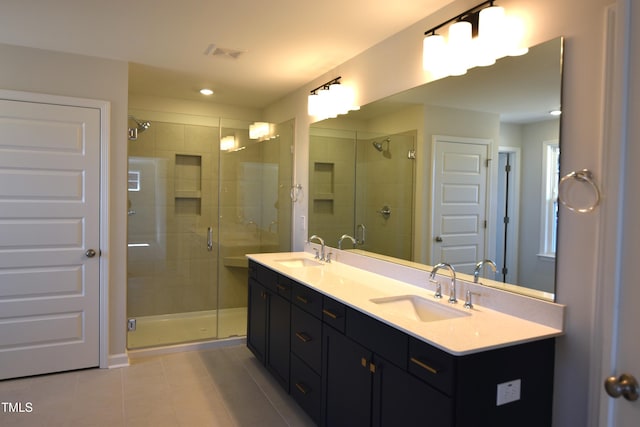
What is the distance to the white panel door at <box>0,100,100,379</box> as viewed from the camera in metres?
3.03

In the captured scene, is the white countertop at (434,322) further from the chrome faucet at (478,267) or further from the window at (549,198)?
the window at (549,198)

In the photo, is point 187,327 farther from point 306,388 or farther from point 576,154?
point 576,154

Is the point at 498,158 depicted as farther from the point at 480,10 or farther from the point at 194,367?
the point at 194,367

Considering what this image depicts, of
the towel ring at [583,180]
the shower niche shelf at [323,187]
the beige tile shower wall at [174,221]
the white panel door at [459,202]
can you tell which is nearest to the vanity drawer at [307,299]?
the white panel door at [459,202]

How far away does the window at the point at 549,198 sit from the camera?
1.74m

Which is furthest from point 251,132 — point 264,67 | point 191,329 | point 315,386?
point 315,386

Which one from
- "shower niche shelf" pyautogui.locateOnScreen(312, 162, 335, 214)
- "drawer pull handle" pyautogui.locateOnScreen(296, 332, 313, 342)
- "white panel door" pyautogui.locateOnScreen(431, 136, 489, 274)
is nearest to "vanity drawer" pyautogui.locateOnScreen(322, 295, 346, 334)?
"drawer pull handle" pyautogui.locateOnScreen(296, 332, 313, 342)

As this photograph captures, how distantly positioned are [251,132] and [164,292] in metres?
1.87

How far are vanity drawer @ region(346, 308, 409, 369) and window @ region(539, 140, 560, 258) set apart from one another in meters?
0.72

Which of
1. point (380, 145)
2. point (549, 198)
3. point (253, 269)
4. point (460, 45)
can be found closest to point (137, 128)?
point (253, 269)

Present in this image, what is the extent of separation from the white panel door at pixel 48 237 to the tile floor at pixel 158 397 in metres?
0.22

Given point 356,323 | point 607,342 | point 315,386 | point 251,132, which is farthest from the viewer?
point 251,132

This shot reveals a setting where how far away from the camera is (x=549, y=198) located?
5.91 feet

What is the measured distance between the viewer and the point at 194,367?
3418mm
